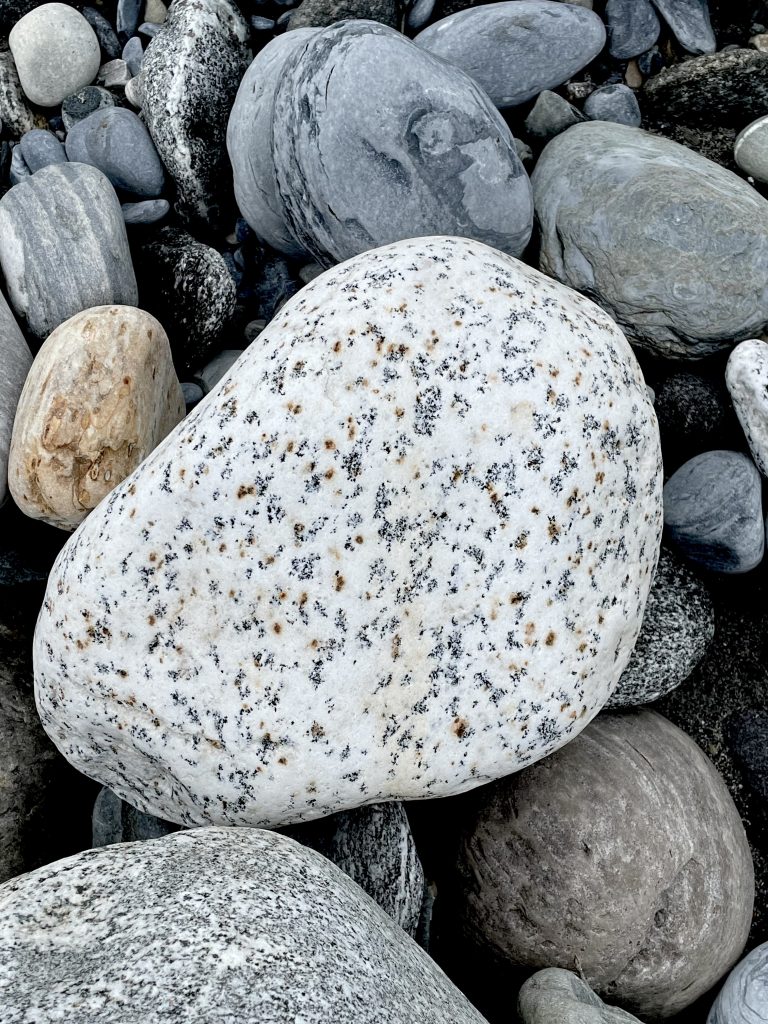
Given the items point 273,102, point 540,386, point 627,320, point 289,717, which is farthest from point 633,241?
point 289,717

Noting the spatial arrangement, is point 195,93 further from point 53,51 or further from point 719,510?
point 719,510

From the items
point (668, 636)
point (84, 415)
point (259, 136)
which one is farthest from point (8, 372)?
point (668, 636)

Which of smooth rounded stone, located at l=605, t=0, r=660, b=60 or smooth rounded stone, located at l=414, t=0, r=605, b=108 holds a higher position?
smooth rounded stone, located at l=414, t=0, r=605, b=108

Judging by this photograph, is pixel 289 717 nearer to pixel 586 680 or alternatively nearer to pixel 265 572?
pixel 265 572

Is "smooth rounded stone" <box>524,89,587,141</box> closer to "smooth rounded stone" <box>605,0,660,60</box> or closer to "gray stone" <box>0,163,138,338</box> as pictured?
"smooth rounded stone" <box>605,0,660,60</box>

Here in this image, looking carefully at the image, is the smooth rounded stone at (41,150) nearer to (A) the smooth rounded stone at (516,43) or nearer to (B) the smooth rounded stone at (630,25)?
(A) the smooth rounded stone at (516,43)

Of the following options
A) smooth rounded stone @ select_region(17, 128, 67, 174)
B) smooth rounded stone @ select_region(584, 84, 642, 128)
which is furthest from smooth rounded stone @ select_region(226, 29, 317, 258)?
smooth rounded stone @ select_region(584, 84, 642, 128)

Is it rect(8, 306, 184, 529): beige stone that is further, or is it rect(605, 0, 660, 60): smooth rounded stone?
rect(605, 0, 660, 60): smooth rounded stone
